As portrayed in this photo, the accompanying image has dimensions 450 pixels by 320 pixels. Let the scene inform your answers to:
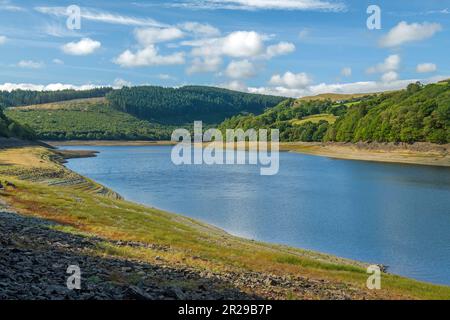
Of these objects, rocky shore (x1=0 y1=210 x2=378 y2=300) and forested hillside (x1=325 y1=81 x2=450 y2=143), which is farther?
forested hillside (x1=325 y1=81 x2=450 y2=143)

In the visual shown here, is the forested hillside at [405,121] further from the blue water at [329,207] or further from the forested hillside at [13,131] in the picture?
the forested hillside at [13,131]

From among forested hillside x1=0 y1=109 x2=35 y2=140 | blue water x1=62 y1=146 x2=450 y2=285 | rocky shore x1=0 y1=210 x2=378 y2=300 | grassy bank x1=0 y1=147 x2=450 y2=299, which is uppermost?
forested hillside x1=0 y1=109 x2=35 y2=140

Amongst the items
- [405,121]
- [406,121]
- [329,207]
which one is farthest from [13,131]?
[405,121]

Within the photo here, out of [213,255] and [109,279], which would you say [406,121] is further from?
[109,279]

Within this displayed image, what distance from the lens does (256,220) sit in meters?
52.8

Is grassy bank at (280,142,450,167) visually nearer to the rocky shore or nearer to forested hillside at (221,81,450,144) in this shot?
forested hillside at (221,81,450,144)

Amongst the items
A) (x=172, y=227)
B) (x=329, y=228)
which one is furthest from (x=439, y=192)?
(x=172, y=227)

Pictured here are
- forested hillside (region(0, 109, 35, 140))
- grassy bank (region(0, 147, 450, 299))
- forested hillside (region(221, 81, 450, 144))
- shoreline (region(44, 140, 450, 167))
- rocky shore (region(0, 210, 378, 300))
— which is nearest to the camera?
rocky shore (region(0, 210, 378, 300))

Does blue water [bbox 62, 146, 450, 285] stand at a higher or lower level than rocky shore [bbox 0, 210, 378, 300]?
lower

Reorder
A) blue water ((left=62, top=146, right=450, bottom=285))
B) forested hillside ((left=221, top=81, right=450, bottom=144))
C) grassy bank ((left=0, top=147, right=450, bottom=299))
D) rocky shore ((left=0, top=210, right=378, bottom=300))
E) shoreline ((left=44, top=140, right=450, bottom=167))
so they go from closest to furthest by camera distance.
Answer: rocky shore ((left=0, top=210, right=378, bottom=300))
grassy bank ((left=0, top=147, right=450, bottom=299))
blue water ((left=62, top=146, right=450, bottom=285))
shoreline ((left=44, top=140, right=450, bottom=167))
forested hillside ((left=221, top=81, right=450, bottom=144))

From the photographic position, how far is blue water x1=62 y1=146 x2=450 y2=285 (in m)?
39.6

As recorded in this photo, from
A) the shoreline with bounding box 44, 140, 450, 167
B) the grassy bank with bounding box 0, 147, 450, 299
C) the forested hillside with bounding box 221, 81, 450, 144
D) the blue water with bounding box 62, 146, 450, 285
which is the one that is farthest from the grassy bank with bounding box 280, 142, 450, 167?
the grassy bank with bounding box 0, 147, 450, 299
